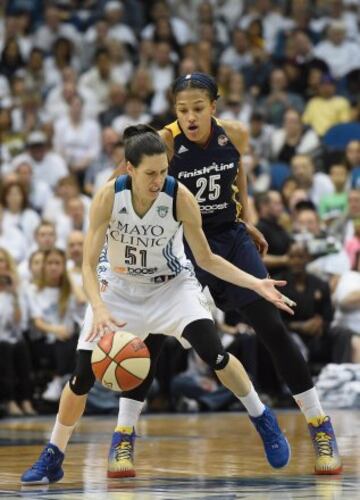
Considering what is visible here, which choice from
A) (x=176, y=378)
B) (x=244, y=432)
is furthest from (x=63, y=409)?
(x=176, y=378)

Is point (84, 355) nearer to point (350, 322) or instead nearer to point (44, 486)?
point (44, 486)

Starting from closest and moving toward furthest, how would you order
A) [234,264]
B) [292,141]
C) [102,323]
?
[102,323]
[234,264]
[292,141]

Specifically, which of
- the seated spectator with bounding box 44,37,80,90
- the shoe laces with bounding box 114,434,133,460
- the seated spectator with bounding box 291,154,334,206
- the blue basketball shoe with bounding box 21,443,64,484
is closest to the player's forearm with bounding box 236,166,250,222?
the shoe laces with bounding box 114,434,133,460

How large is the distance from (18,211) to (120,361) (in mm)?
8944

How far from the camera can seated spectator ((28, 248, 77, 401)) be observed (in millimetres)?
13109

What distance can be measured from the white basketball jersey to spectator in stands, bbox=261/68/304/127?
11.0 meters

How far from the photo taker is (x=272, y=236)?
1357 cm

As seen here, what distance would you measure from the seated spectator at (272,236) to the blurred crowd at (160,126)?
0.05 feet

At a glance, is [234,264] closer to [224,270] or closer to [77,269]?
[224,270]

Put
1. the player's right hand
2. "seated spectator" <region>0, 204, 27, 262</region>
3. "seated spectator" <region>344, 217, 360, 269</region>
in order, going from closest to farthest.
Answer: the player's right hand < "seated spectator" <region>344, 217, 360, 269</region> < "seated spectator" <region>0, 204, 27, 262</region>

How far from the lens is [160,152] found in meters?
6.52

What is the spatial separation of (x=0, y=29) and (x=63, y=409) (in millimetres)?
13466

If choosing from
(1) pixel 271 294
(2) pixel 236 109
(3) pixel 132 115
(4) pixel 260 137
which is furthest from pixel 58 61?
(1) pixel 271 294

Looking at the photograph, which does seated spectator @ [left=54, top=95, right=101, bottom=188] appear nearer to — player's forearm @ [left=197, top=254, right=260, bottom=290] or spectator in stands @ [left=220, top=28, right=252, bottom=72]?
spectator in stands @ [left=220, top=28, right=252, bottom=72]
